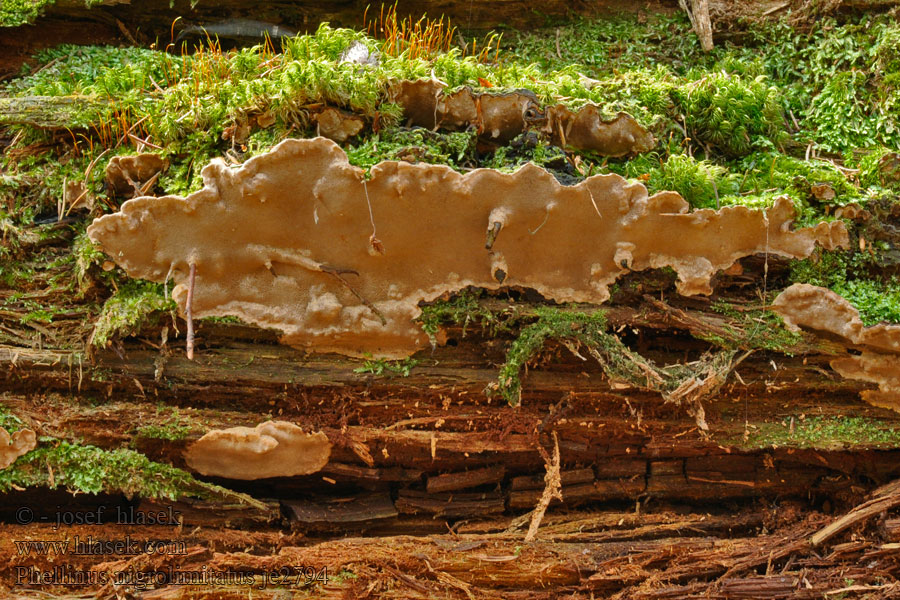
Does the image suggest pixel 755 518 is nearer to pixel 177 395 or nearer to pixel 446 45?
pixel 177 395

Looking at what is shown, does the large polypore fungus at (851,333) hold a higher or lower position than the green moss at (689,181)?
lower

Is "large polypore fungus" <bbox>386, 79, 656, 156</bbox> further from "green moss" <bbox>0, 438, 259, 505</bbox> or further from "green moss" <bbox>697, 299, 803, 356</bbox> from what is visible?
"green moss" <bbox>0, 438, 259, 505</bbox>

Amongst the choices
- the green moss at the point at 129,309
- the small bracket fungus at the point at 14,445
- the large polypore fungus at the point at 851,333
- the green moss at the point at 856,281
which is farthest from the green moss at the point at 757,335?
the small bracket fungus at the point at 14,445

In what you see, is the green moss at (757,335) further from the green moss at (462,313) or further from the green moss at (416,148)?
the green moss at (416,148)

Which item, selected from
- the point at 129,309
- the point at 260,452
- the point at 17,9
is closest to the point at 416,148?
the point at 129,309

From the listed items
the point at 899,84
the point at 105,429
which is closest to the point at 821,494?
the point at 899,84

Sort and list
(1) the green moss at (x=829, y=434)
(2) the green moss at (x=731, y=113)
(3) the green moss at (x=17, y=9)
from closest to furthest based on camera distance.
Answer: (1) the green moss at (x=829, y=434) → (2) the green moss at (x=731, y=113) → (3) the green moss at (x=17, y=9)

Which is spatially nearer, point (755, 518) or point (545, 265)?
point (545, 265)
